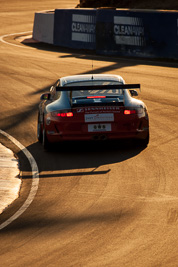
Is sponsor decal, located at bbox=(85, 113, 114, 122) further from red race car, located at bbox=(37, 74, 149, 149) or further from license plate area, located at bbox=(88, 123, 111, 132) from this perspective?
license plate area, located at bbox=(88, 123, 111, 132)

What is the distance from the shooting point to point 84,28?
3130 centimetres

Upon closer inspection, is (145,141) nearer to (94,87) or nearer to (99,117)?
(99,117)

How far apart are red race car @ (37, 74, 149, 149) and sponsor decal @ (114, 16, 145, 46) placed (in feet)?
52.1

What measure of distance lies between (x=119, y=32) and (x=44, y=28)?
8191mm

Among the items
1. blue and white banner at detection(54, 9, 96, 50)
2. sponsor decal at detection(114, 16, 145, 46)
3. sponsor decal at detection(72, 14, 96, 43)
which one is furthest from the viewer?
blue and white banner at detection(54, 9, 96, 50)

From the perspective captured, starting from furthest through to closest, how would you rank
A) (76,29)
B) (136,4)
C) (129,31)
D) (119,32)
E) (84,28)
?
(136,4) < (76,29) < (84,28) < (119,32) < (129,31)

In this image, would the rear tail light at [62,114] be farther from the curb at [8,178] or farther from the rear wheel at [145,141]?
the rear wheel at [145,141]

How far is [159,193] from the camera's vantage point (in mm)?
9203

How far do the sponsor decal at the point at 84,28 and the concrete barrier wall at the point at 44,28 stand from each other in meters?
2.45

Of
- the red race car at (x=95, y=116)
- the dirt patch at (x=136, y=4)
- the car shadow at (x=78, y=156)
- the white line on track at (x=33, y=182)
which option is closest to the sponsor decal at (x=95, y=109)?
the red race car at (x=95, y=116)

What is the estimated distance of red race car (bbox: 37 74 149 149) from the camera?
11648 millimetres

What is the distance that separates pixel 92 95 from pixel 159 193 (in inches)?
136

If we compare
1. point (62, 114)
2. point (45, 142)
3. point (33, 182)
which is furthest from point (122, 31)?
point (33, 182)

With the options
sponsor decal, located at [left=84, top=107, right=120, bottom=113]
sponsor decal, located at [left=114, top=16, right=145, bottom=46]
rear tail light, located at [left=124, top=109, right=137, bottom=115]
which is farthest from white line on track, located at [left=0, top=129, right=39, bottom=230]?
sponsor decal, located at [left=114, top=16, right=145, bottom=46]
